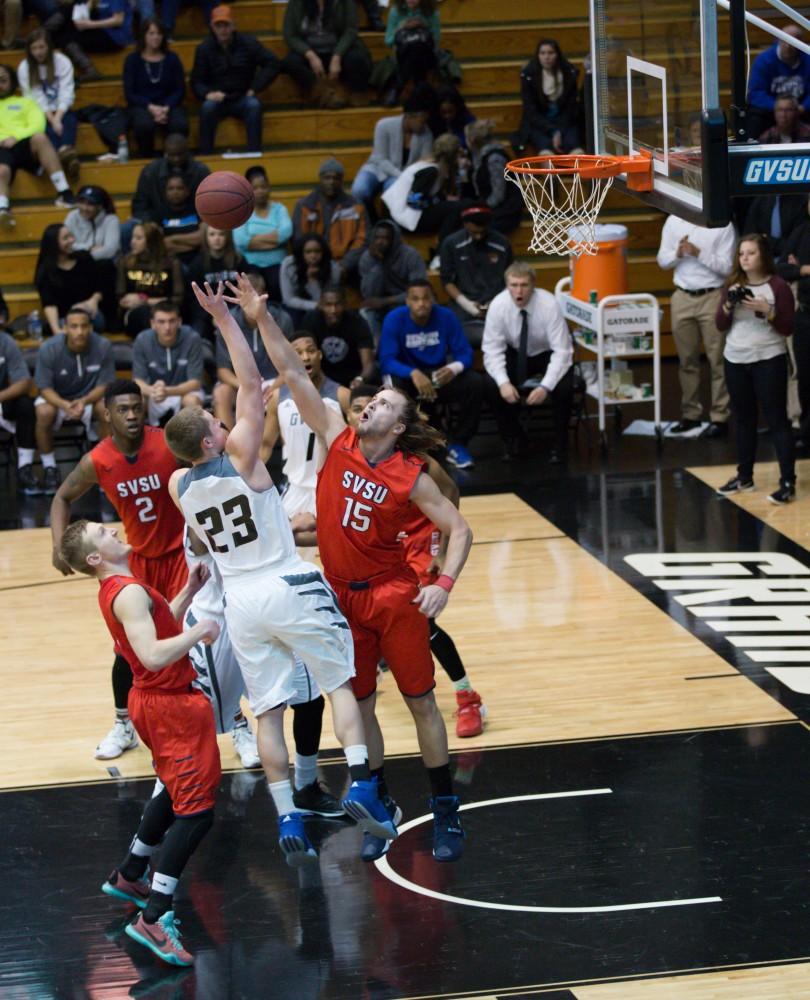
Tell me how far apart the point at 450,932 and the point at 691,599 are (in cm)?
377

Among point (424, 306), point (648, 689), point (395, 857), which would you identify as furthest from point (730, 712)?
point (424, 306)

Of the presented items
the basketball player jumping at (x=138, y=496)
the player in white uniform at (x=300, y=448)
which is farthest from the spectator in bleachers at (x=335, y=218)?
the basketball player jumping at (x=138, y=496)

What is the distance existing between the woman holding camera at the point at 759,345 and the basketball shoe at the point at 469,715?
13.2 ft

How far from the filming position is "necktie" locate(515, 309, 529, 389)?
1172cm

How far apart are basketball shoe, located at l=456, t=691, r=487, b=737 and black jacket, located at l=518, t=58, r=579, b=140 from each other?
8327mm

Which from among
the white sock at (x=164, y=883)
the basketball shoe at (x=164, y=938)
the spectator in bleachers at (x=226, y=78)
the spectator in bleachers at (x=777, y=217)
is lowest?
the basketball shoe at (x=164, y=938)

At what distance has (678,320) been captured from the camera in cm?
1245

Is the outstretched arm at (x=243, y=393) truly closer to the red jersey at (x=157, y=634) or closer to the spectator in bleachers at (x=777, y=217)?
the red jersey at (x=157, y=634)

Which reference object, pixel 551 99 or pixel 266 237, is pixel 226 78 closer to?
pixel 266 237

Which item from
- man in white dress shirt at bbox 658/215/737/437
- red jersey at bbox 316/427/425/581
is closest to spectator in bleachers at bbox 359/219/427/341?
man in white dress shirt at bbox 658/215/737/437

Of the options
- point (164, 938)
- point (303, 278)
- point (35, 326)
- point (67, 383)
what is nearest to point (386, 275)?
point (303, 278)

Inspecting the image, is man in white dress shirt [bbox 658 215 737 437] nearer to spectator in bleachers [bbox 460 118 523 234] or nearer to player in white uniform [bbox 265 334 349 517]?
spectator in bleachers [bbox 460 118 523 234]

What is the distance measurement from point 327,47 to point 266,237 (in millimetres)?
2888

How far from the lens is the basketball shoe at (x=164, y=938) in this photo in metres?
5.19
